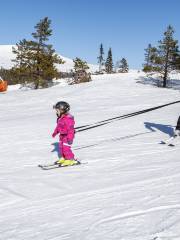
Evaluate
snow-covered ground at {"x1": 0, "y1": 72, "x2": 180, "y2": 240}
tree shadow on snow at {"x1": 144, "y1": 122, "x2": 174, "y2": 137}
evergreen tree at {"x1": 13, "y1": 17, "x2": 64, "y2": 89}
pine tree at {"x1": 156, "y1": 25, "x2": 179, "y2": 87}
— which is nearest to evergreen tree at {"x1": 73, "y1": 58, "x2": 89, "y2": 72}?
evergreen tree at {"x1": 13, "y1": 17, "x2": 64, "y2": 89}

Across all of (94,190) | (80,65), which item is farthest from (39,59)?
(94,190)

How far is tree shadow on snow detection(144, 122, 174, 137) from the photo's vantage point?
45.0ft

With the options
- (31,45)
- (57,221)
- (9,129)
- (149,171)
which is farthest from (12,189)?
(31,45)

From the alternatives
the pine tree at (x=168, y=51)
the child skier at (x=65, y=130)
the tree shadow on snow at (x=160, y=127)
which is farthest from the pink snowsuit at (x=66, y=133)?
the pine tree at (x=168, y=51)

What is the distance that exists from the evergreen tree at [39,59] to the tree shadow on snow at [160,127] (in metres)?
39.1

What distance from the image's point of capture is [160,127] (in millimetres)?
14836

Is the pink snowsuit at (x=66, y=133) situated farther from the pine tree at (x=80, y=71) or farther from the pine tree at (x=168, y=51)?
the pine tree at (x=80, y=71)

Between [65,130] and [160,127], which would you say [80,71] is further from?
[65,130]

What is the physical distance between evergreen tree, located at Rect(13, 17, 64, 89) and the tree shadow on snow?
128 ft

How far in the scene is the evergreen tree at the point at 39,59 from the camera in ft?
177

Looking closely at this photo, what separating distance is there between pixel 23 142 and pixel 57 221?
310 inches

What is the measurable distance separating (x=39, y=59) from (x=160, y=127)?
41159 millimetres

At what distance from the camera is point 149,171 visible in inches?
302

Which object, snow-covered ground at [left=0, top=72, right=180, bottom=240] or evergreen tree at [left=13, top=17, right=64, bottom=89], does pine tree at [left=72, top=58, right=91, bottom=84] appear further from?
snow-covered ground at [left=0, top=72, right=180, bottom=240]
